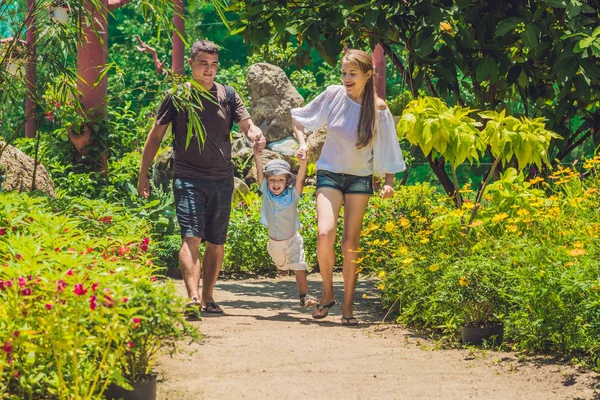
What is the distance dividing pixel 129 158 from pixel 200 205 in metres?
4.16

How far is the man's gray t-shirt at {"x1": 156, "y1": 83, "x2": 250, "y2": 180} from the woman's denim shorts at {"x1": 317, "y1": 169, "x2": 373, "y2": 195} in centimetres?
70

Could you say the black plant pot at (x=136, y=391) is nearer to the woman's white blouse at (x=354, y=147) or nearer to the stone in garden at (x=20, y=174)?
the woman's white blouse at (x=354, y=147)

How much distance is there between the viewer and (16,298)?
3623 millimetres

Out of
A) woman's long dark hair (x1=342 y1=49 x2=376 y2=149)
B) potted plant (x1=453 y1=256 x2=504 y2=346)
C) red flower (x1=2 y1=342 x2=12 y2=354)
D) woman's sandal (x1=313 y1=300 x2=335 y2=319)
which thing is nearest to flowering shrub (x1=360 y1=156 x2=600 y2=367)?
potted plant (x1=453 y1=256 x2=504 y2=346)

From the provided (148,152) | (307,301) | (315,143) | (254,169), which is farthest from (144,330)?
(315,143)

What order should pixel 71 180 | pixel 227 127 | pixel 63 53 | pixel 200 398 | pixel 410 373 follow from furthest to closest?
pixel 71 180, pixel 227 127, pixel 63 53, pixel 410 373, pixel 200 398

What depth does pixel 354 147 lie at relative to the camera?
6.32m

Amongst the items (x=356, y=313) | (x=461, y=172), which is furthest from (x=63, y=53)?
(x=461, y=172)

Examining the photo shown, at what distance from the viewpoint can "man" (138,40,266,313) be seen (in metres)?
6.32

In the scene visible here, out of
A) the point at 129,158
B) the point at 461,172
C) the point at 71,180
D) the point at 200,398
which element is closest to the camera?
the point at 200,398

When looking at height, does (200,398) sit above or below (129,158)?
below

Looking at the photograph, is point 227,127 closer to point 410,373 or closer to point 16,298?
point 410,373

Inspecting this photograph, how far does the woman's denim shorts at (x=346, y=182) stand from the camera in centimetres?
636

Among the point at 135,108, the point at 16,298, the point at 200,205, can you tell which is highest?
the point at 135,108
